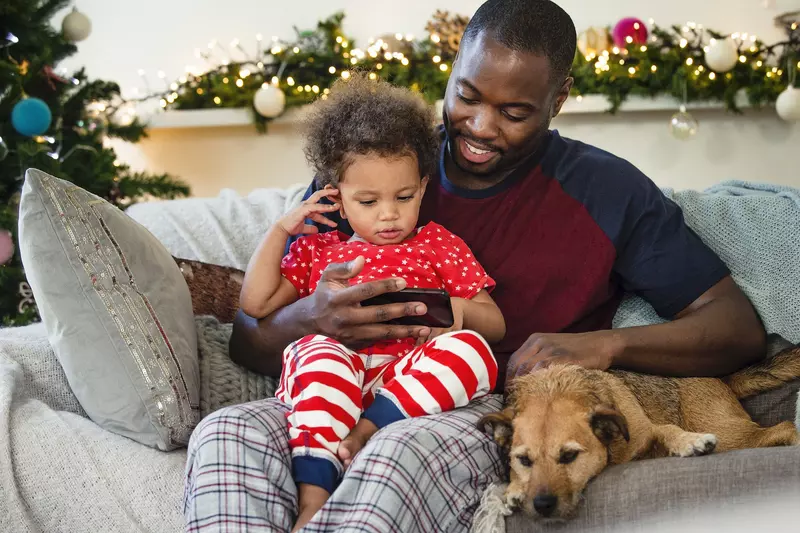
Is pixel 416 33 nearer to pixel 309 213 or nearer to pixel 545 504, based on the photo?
pixel 309 213

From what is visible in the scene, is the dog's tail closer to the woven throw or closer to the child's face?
the child's face

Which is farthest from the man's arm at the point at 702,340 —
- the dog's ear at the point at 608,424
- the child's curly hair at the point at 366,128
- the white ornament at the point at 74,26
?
the white ornament at the point at 74,26

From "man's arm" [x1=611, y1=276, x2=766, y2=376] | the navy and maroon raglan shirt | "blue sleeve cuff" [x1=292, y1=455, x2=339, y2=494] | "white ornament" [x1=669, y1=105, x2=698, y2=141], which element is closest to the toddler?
"blue sleeve cuff" [x1=292, y1=455, x2=339, y2=494]

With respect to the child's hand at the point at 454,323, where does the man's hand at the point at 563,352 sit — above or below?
below

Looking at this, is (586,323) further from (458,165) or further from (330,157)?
(330,157)

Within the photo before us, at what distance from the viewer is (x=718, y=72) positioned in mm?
4406

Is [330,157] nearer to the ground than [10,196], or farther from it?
farther from it

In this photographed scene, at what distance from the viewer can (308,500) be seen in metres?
→ 1.48

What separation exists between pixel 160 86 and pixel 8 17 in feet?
4.93

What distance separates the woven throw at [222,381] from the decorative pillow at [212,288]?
169mm

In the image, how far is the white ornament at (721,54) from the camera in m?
4.14

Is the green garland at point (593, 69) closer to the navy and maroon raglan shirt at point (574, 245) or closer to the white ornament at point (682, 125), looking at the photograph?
the white ornament at point (682, 125)

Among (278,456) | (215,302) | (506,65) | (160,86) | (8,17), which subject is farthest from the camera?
(160,86)

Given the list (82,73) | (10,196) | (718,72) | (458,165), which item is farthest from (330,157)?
(718,72)
